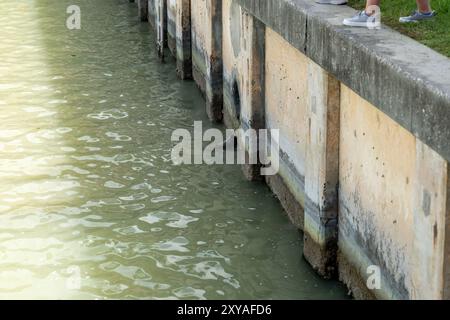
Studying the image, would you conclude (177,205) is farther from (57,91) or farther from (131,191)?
(57,91)

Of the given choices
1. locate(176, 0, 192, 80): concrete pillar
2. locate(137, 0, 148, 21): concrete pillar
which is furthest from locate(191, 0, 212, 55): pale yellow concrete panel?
locate(137, 0, 148, 21): concrete pillar

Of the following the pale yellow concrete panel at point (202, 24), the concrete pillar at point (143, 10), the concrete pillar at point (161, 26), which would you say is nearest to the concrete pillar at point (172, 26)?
the concrete pillar at point (161, 26)

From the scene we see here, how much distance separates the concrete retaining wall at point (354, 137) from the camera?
661cm

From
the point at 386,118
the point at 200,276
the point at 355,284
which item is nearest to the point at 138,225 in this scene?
the point at 200,276

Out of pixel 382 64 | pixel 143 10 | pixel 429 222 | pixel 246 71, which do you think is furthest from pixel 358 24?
pixel 143 10

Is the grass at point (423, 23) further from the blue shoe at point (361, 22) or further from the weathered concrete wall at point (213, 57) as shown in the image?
the weathered concrete wall at point (213, 57)

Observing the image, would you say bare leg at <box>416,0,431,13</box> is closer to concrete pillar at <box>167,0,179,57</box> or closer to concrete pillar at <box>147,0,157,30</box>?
concrete pillar at <box>167,0,179,57</box>

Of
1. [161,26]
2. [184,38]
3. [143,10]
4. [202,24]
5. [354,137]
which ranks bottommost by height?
[143,10]

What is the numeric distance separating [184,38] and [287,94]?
6.32m

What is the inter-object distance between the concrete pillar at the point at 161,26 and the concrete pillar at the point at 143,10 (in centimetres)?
309

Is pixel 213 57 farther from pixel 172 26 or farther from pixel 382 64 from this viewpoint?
Result: pixel 382 64

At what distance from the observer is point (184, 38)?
1631cm

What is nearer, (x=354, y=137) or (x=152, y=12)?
(x=354, y=137)

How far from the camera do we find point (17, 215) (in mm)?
10820
